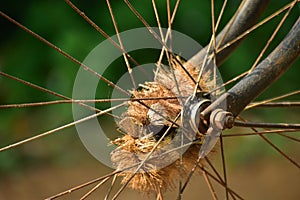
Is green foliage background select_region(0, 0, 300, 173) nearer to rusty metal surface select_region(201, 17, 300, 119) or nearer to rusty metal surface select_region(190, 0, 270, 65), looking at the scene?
rusty metal surface select_region(190, 0, 270, 65)

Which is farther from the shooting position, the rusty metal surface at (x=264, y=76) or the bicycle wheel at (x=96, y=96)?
the bicycle wheel at (x=96, y=96)

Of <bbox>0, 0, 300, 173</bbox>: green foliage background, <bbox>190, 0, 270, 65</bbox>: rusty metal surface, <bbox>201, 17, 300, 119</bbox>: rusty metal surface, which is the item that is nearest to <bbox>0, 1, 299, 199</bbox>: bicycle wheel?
<bbox>0, 0, 300, 173</bbox>: green foliage background

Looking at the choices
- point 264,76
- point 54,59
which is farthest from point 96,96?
point 264,76

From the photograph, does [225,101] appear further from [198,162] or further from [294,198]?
[294,198]

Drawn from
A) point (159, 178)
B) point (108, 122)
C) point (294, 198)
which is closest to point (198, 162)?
point (159, 178)

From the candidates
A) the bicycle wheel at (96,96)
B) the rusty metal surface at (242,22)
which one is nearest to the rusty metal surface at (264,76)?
A: the rusty metal surface at (242,22)

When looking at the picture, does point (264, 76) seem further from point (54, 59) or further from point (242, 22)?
point (54, 59)

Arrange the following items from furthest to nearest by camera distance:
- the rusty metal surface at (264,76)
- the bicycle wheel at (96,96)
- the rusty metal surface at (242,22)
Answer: the bicycle wheel at (96,96) < the rusty metal surface at (242,22) < the rusty metal surface at (264,76)

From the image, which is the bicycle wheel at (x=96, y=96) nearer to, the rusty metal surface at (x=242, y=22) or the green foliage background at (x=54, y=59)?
the green foliage background at (x=54, y=59)
